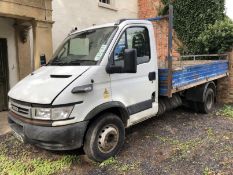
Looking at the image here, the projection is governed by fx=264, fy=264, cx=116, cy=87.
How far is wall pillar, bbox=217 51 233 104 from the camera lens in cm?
873

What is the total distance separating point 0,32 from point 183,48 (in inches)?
302

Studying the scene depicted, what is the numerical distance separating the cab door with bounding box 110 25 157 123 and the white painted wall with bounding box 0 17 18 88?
16.4ft

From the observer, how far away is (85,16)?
417 inches

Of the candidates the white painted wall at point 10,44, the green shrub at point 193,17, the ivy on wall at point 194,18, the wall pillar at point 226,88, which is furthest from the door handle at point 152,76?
the green shrub at point 193,17

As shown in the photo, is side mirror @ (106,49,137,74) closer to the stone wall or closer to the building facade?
the stone wall

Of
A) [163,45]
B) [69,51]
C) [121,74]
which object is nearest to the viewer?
[121,74]

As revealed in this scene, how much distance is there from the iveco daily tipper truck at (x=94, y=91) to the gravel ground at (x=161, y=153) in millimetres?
374

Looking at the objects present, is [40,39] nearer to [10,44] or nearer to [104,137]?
[10,44]

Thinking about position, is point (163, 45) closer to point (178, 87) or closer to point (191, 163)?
point (178, 87)

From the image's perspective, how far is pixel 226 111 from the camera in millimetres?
7680

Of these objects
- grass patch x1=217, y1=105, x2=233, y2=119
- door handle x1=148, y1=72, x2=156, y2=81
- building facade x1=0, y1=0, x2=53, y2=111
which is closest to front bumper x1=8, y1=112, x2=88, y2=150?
door handle x1=148, y1=72, x2=156, y2=81

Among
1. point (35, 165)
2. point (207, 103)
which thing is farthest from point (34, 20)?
point (207, 103)

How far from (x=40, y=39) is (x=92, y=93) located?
11.3 ft

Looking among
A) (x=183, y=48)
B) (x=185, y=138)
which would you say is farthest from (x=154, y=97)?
(x=183, y=48)
